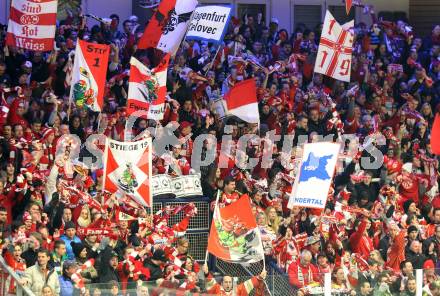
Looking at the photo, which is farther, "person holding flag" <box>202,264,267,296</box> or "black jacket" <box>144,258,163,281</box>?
"black jacket" <box>144,258,163,281</box>

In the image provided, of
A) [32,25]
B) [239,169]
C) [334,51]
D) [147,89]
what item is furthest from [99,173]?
[334,51]

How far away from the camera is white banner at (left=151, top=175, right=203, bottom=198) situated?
23.0 meters

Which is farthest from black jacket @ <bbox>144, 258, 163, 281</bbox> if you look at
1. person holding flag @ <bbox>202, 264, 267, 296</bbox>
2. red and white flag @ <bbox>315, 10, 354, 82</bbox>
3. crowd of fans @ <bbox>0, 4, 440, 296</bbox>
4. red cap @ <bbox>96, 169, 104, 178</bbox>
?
red and white flag @ <bbox>315, 10, 354, 82</bbox>

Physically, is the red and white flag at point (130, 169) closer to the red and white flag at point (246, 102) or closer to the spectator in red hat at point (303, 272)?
the spectator in red hat at point (303, 272)

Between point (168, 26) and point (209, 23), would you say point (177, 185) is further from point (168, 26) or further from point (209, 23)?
point (209, 23)

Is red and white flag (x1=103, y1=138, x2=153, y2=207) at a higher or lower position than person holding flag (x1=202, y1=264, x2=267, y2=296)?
higher

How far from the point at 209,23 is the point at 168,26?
90 centimetres

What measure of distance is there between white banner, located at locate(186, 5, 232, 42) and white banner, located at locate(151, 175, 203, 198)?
303 centimetres

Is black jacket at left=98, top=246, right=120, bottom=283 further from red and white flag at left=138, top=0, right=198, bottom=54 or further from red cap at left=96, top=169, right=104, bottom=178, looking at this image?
red and white flag at left=138, top=0, right=198, bottom=54

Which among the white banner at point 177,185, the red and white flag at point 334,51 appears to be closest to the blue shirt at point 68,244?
the white banner at point 177,185

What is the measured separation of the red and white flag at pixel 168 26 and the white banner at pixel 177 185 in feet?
8.28

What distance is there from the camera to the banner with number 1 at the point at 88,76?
76.2ft

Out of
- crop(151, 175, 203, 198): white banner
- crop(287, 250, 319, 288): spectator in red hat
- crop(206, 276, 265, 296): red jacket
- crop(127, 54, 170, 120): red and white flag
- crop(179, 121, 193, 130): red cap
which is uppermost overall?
crop(127, 54, 170, 120): red and white flag

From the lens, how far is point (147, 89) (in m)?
23.8
